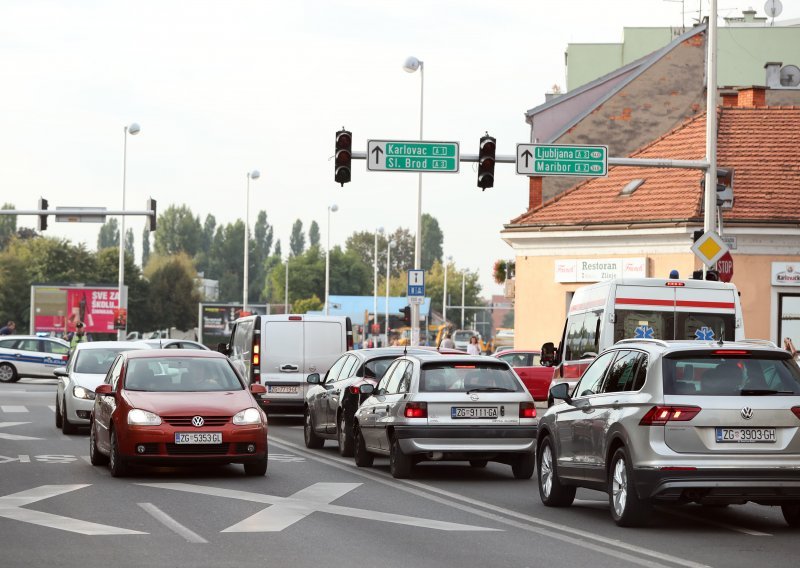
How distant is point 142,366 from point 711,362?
7.94 metres

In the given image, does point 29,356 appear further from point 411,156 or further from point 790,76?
point 790,76

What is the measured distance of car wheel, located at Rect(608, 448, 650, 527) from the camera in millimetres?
11828

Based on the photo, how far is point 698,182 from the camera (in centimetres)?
3981

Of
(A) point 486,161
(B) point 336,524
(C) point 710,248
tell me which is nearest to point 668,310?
(C) point 710,248

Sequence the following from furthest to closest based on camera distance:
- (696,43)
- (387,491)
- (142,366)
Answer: (696,43) < (142,366) < (387,491)

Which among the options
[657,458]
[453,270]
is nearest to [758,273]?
[657,458]

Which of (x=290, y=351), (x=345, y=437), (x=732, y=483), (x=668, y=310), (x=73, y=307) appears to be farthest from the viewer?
(x=73, y=307)

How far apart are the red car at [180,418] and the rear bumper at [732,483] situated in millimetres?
6051

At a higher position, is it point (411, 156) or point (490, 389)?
point (411, 156)

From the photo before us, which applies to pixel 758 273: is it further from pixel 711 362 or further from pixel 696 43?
pixel 711 362

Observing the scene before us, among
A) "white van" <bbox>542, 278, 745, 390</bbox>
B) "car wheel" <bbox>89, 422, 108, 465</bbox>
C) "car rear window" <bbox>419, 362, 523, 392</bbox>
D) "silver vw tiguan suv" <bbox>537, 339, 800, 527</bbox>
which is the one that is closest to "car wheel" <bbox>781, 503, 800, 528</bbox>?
"silver vw tiguan suv" <bbox>537, 339, 800, 527</bbox>

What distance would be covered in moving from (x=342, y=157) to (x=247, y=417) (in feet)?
41.1

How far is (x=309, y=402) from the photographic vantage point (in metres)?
22.1

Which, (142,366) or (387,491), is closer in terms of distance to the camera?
(387,491)
